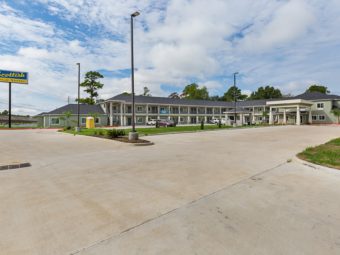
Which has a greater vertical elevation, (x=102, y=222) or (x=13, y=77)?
(x=13, y=77)

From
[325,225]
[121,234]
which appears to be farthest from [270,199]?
[121,234]

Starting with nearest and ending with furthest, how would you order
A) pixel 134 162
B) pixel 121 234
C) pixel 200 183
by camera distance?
pixel 121 234 < pixel 200 183 < pixel 134 162

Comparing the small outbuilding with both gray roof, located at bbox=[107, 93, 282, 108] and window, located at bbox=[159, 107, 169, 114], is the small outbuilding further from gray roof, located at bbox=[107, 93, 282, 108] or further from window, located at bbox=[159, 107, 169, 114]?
window, located at bbox=[159, 107, 169, 114]

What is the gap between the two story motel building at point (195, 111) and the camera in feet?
166

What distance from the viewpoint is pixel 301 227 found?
3588mm

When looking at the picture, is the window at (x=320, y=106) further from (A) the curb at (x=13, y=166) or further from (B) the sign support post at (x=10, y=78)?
(B) the sign support post at (x=10, y=78)

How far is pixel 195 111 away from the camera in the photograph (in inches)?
2734

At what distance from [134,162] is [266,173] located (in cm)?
516

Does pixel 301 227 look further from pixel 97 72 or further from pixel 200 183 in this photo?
pixel 97 72

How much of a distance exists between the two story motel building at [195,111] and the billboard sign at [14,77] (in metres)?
8.28

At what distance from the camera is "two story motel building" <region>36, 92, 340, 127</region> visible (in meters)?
50.7

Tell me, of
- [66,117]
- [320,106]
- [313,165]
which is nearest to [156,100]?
[66,117]

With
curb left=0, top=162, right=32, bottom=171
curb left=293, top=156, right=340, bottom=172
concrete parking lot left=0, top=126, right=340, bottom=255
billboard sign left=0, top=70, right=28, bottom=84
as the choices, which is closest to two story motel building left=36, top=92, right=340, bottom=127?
billboard sign left=0, top=70, right=28, bottom=84

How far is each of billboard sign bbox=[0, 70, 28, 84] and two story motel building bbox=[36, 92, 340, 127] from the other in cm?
828
